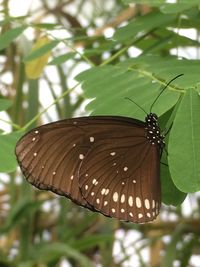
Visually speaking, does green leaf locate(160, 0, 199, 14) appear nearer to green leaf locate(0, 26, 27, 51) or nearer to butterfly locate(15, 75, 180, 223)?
butterfly locate(15, 75, 180, 223)

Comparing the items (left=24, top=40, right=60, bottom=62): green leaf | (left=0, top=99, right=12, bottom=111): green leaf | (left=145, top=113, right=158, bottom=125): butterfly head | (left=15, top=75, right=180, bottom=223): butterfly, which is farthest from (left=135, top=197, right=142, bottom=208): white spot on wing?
(left=24, top=40, right=60, bottom=62): green leaf

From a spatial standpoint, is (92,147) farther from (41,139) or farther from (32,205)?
→ (32,205)

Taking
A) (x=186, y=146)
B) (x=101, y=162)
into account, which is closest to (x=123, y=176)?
(x=101, y=162)

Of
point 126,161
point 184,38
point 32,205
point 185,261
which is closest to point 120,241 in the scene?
point 185,261

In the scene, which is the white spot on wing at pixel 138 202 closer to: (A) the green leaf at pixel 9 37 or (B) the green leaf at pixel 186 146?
(B) the green leaf at pixel 186 146

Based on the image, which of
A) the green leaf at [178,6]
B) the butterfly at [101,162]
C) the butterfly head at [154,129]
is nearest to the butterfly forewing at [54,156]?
the butterfly at [101,162]

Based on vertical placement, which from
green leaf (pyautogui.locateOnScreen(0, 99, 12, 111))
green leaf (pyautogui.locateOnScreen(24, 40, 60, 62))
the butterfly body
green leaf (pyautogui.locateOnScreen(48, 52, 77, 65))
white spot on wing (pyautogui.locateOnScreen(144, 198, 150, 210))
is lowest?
white spot on wing (pyautogui.locateOnScreen(144, 198, 150, 210))

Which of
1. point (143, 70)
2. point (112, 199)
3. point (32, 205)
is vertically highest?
point (143, 70)

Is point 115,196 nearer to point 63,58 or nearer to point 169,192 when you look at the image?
point 169,192
